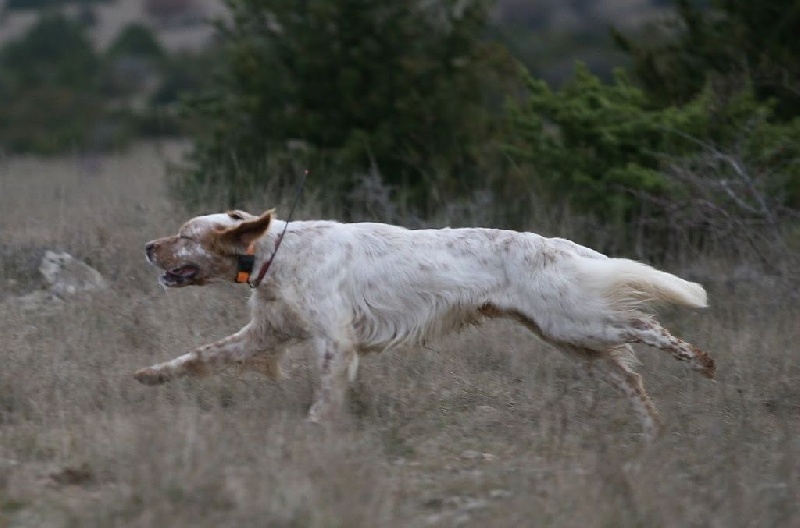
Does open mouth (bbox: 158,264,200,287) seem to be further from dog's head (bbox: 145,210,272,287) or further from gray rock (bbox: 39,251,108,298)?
gray rock (bbox: 39,251,108,298)

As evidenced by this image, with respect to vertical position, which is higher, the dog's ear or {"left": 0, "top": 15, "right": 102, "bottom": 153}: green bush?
the dog's ear

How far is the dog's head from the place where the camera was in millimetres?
5781

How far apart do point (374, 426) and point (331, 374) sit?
12.8 inches

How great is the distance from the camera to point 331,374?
5.64 m

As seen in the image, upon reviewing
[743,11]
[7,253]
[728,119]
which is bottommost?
[7,253]

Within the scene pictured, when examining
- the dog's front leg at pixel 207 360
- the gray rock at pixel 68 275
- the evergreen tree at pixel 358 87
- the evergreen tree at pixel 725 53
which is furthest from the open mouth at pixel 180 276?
the evergreen tree at pixel 725 53

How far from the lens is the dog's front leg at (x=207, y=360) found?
5.80 meters

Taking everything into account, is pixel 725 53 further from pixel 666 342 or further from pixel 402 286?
pixel 402 286

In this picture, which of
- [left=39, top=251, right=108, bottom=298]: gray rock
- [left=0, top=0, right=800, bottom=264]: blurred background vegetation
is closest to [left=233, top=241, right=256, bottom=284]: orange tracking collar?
[left=39, top=251, right=108, bottom=298]: gray rock

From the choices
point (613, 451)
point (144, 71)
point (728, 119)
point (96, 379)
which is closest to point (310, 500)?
point (613, 451)

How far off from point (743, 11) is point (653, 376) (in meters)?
5.58

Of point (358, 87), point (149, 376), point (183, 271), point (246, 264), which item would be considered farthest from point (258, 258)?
point (358, 87)

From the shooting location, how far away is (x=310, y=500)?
3.90 metres

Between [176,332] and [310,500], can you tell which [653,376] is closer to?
[176,332]
